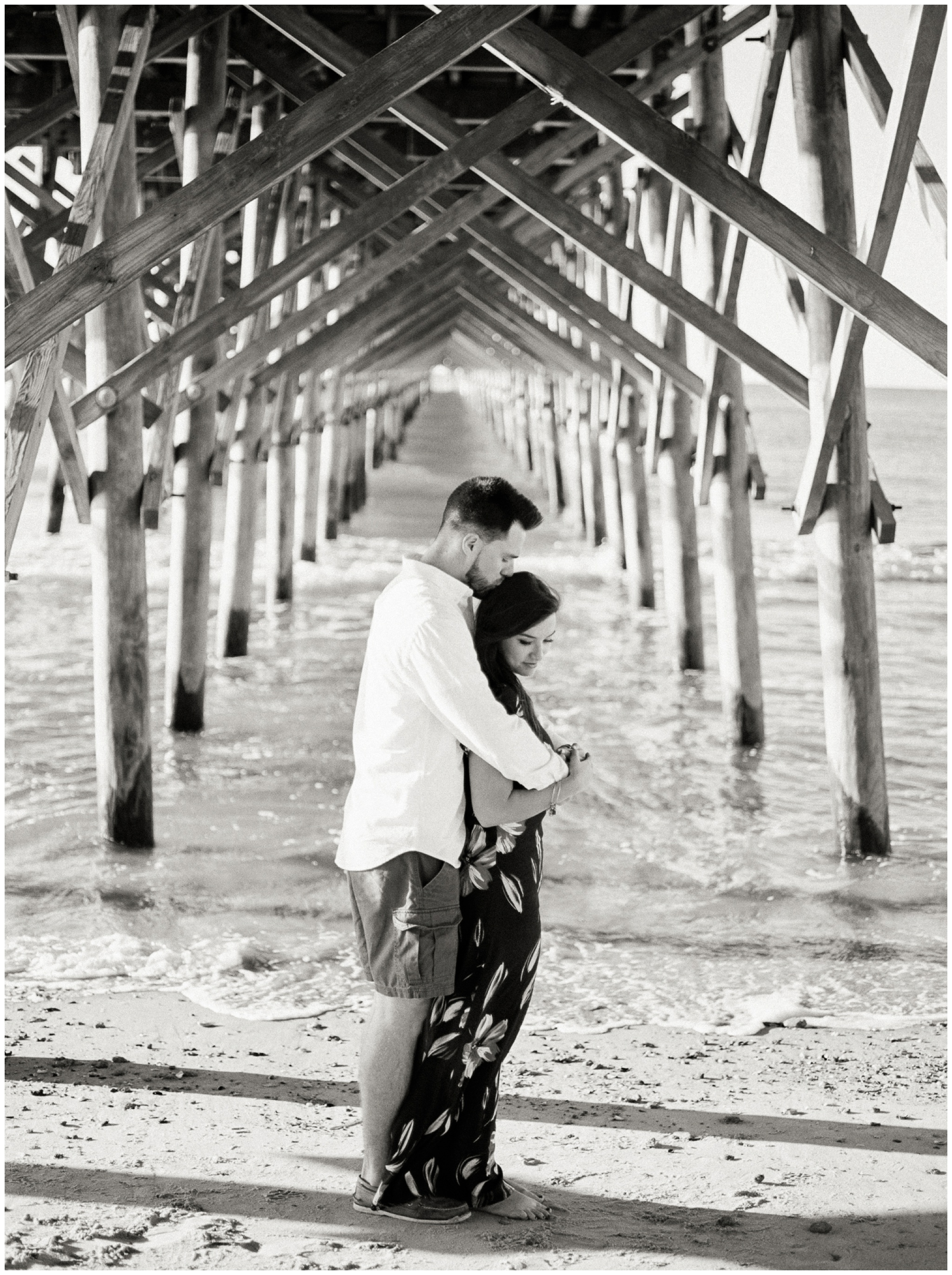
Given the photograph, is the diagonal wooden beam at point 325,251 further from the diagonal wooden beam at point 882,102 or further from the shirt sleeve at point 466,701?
the shirt sleeve at point 466,701

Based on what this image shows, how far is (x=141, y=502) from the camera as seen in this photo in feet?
16.9

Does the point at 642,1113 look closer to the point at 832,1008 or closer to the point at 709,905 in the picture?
the point at 832,1008

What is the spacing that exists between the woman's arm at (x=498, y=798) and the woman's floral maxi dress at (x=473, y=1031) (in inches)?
1.4

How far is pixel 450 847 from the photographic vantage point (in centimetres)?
241

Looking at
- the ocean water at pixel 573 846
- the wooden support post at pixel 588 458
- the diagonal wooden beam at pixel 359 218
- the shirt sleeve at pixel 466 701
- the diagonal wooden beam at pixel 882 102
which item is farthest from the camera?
the wooden support post at pixel 588 458

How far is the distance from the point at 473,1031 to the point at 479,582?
789 millimetres

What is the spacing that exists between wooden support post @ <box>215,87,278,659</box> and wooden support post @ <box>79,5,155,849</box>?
2715 mm

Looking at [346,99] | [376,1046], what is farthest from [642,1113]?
[346,99]

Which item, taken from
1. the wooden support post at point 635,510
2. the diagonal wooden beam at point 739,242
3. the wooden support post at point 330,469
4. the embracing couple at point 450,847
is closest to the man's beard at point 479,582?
the embracing couple at point 450,847

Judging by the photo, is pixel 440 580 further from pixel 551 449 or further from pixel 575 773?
pixel 551 449

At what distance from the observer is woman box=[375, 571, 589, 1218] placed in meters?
2.45

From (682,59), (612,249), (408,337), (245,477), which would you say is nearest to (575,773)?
(612,249)

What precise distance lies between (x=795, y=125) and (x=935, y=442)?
57.9 m

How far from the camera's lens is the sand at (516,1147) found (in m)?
2.40
